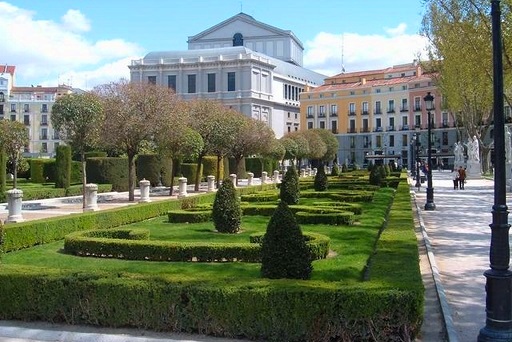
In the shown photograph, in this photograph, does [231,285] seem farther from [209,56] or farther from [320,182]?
[209,56]

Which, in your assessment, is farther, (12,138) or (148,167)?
(148,167)

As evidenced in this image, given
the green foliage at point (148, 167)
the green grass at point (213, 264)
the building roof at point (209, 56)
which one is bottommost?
the green grass at point (213, 264)

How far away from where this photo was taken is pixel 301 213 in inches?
651

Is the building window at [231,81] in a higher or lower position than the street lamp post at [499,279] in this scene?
higher

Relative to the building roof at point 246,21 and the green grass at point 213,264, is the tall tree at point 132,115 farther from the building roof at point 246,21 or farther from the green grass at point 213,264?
the building roof at point 246,21

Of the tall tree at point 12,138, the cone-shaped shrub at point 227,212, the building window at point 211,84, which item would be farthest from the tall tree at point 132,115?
the building window at point 211,84

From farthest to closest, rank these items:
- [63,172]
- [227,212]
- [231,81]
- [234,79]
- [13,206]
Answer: [231,81] → [234,79] → [63,172] → [13,206] → [227,212]

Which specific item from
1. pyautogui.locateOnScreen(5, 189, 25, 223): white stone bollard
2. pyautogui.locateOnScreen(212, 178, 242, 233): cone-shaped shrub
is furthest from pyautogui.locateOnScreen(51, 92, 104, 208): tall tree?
pyautogui.locateOnScreen(212, 178, 242, 233): cone-shaped shrub

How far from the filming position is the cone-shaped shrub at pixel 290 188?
20672 millimetres

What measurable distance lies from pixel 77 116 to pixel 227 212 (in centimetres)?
938

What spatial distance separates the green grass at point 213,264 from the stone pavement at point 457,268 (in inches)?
46.1

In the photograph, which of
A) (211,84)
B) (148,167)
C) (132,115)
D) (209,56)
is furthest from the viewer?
(209,56)

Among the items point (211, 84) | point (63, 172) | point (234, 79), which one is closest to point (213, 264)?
point (63, 172)

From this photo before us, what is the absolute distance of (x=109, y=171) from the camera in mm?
33125
